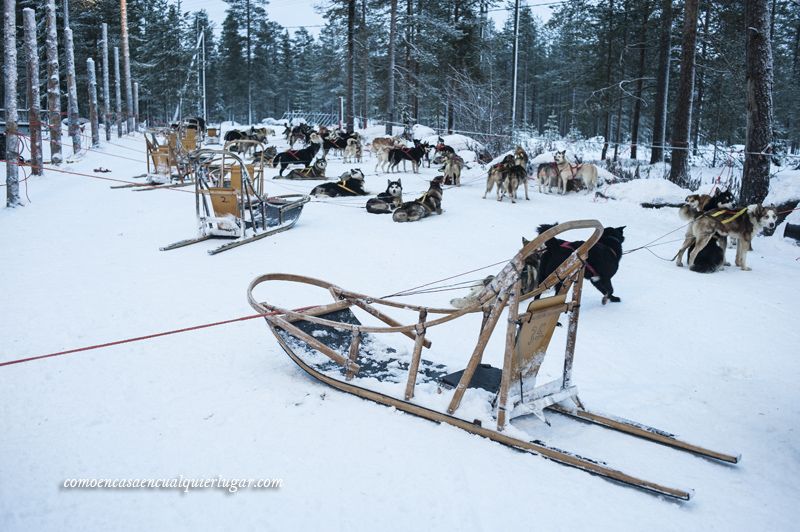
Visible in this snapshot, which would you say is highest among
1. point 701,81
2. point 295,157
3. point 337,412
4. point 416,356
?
point 701,81

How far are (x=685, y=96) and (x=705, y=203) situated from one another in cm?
631

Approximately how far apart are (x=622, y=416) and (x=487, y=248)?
192 inches

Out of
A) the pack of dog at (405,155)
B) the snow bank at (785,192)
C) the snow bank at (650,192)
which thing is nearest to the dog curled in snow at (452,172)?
the pack of dog at (405,155)

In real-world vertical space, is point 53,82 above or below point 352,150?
above

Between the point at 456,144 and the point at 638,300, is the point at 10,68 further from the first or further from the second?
the point at 456,144

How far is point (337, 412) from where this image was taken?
3.48m

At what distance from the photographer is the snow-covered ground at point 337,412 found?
2.59 meters

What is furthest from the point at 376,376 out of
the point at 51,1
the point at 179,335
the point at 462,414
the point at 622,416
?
the point at 51,1

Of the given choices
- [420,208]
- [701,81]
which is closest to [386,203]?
[420,208]

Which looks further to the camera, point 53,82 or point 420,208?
point 53,82

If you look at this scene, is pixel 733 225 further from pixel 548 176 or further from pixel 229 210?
pixel 548 176

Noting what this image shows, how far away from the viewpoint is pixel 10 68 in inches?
421

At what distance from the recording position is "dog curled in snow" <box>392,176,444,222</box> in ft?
34.6

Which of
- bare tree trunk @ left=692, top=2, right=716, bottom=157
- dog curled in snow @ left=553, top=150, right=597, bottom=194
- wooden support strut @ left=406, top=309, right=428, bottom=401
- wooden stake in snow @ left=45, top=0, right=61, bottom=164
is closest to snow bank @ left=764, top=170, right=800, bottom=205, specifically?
dog curled in snow @ left=553, top=150, right=597, bottom=194
